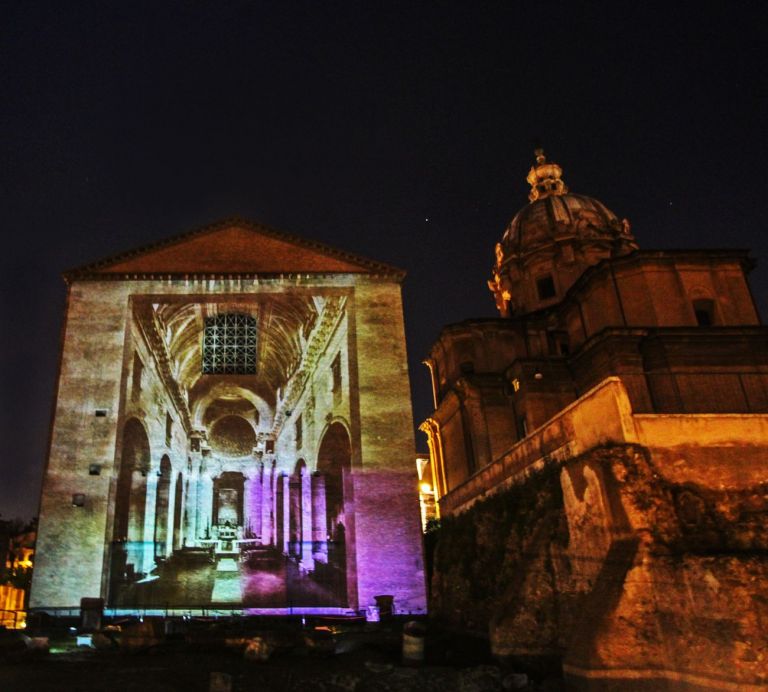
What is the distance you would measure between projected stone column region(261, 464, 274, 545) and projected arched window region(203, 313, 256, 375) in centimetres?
798

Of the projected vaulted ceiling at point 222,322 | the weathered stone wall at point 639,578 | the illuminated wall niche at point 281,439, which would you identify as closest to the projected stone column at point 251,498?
the illuminated wall niche at point 281,439

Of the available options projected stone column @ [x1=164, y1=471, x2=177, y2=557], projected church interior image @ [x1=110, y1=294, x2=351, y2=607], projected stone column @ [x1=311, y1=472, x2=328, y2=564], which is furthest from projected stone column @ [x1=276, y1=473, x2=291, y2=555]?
projected stone column @ [x1=164, y1=471, x2=177, y2=557]

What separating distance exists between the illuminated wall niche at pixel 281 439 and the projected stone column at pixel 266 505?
748 millimetres

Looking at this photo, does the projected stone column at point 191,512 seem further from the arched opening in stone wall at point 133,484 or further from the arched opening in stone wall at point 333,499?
the arched opening in stone wall at point 333,499

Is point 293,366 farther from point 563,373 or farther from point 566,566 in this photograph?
point 566,566

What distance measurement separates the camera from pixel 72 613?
699 inches

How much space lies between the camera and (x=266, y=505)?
35250 millimetres

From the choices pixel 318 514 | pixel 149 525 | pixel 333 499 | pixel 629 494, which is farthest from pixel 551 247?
pixel 629 494

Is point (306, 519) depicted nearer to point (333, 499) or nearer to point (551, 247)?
point (333, 499)

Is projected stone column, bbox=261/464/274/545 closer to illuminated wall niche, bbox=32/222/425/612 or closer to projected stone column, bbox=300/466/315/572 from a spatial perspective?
illuminated wall niche, bbox=32/222/425/612

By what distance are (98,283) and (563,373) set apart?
59.5 ft

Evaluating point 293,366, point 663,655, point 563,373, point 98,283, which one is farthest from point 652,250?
point 98,283

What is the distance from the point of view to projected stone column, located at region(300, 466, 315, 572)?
25734mm

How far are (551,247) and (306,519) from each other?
18781 millimetres
